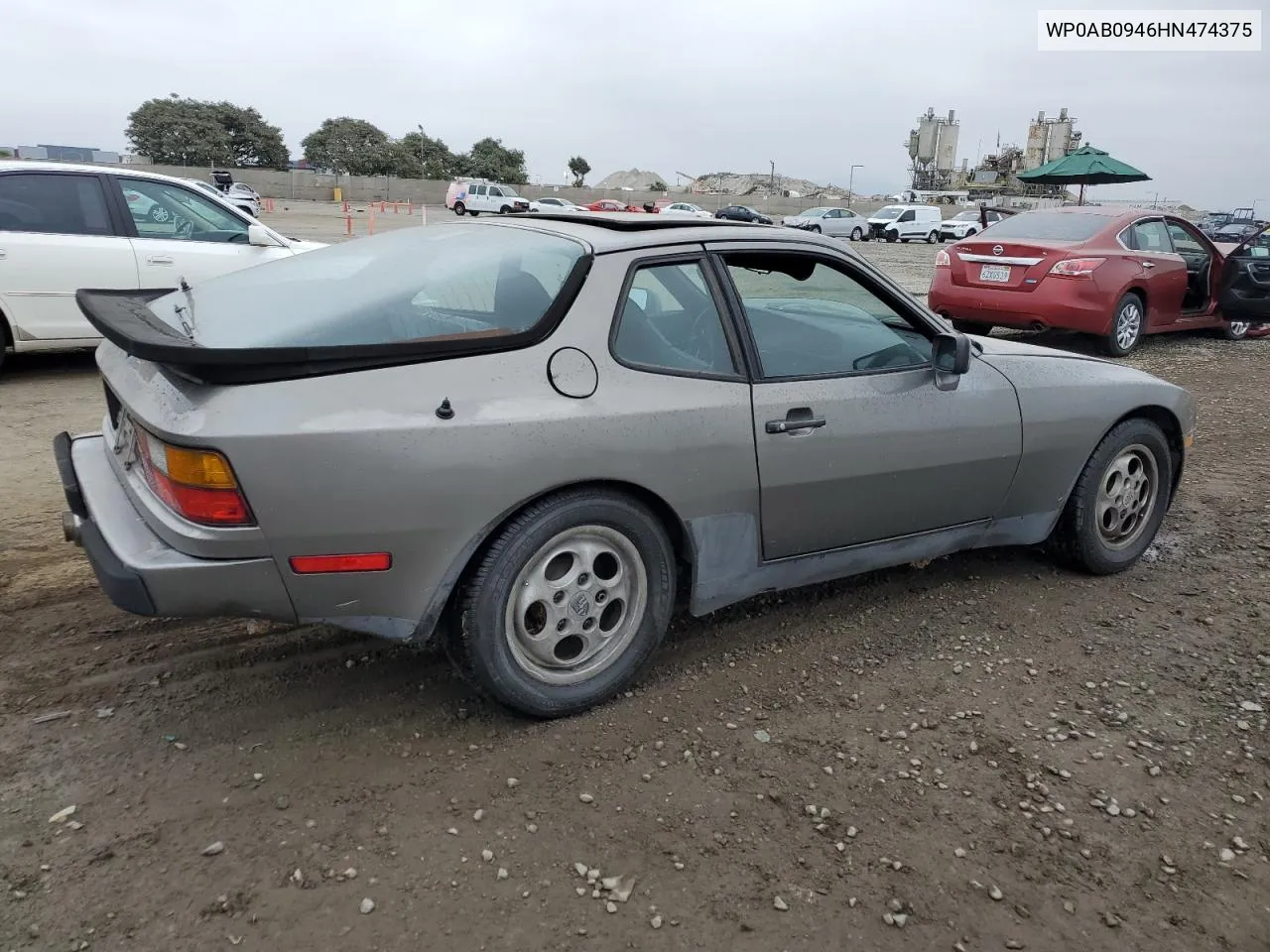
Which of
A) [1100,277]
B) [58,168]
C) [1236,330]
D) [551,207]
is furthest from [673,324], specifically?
[1236,330]

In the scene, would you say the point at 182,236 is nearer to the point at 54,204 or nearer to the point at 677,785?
the point at 54,204

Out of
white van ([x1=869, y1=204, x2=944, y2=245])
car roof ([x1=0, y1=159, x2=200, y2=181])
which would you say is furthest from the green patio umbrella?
white van ([x1=869, y1=204, x2=944, y2=245])

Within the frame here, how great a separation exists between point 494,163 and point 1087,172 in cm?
6800

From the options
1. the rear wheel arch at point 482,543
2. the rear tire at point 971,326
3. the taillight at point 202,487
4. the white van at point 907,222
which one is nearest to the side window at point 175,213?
the taillight at point 202,487

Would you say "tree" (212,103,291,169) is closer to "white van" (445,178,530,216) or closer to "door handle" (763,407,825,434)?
"white van" (445,178,530,216)

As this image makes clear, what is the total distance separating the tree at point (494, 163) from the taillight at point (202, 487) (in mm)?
78633

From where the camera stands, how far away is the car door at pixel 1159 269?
365 inches

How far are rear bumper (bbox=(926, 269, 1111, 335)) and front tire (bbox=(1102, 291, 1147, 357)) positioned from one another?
0.65ft

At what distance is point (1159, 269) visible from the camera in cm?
937

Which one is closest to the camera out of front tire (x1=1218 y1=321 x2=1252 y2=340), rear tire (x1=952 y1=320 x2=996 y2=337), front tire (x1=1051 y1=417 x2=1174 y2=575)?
front tire (x1=1051 y1=417 x2=1174 y2=575)

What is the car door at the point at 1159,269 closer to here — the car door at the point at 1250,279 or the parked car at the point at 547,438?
the car door at the point at 1250,279

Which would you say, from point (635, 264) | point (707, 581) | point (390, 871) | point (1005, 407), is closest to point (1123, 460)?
point (1005, 407)

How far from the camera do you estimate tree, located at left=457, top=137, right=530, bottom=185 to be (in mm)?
78562

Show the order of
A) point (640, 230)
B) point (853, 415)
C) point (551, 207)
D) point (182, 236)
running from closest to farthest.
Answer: point (640, 230)
point (853, 415)
point (551, 207)
point (182, 236)
